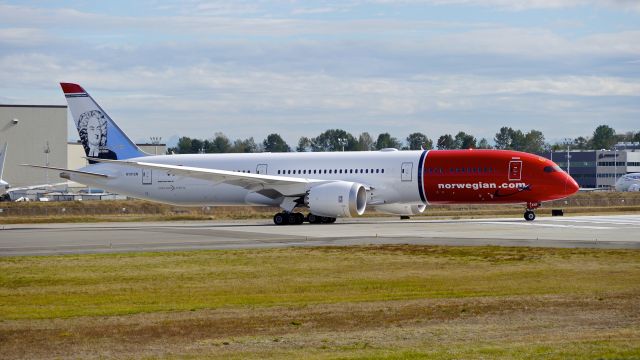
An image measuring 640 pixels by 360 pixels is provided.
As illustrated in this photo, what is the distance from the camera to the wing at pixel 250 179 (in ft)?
151

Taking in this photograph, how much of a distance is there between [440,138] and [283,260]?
154786 millimetres

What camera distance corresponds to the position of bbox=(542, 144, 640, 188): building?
158 metres

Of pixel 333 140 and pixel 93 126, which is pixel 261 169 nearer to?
pixel 93 126

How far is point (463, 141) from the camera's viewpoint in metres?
178

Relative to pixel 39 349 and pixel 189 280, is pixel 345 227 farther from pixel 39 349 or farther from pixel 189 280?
pixel 39 349

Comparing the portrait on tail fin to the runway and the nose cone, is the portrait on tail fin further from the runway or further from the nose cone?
the nose cone

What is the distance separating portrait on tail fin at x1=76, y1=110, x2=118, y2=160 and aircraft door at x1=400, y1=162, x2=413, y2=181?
52.9 feet

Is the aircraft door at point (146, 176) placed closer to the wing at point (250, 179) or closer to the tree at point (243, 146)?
the wing at point (250, 179)

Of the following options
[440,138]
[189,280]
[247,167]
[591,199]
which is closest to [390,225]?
[247,167]

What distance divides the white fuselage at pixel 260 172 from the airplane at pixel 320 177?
0.05m

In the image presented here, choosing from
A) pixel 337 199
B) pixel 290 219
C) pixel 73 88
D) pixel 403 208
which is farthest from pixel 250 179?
pixel 73 88

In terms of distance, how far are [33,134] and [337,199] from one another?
7408 cm

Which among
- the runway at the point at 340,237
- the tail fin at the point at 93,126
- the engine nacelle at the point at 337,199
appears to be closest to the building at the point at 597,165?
the tail fin at the point at 93,126

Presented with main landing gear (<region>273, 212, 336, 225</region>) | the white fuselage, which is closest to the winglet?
the white fuselage
